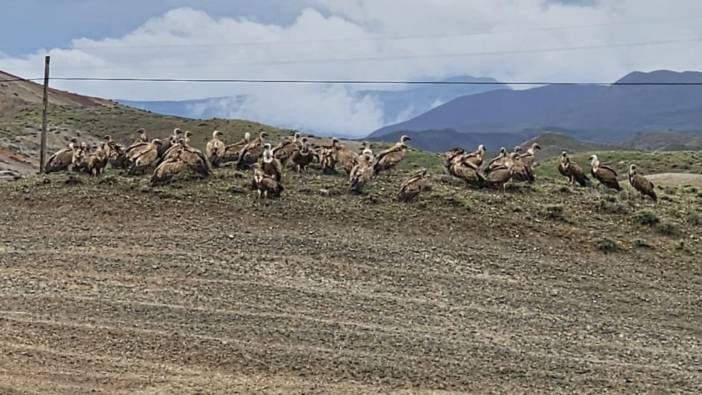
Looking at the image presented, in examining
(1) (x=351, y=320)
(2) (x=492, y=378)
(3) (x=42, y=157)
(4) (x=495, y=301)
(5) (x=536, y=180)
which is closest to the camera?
(2) (x=492, y=378)

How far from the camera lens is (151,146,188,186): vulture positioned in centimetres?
1731

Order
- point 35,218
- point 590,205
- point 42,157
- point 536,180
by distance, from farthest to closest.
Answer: point 42,157, point 536,180, point 590,205, point 35,218

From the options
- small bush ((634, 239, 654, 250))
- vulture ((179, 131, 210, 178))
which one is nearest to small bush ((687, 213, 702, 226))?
small bush ((634, 239, 654, 250))

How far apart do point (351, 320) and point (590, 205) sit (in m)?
8.54

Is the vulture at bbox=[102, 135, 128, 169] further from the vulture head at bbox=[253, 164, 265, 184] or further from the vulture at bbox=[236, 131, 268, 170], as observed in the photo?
the vulture head at bbox=[253, 164, 265, 184]

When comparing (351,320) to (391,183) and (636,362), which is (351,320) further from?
(391,183)

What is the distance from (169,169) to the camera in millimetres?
17453

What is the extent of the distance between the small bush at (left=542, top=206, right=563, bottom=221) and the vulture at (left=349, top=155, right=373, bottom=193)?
3.67m

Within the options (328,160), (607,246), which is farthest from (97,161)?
(607,246)

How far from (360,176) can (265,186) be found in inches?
80.9

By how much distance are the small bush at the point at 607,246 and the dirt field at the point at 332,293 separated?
215 millimetres

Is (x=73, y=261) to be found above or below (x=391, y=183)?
below

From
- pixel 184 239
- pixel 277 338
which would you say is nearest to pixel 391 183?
pixel 184 239

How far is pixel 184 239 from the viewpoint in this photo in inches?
578
